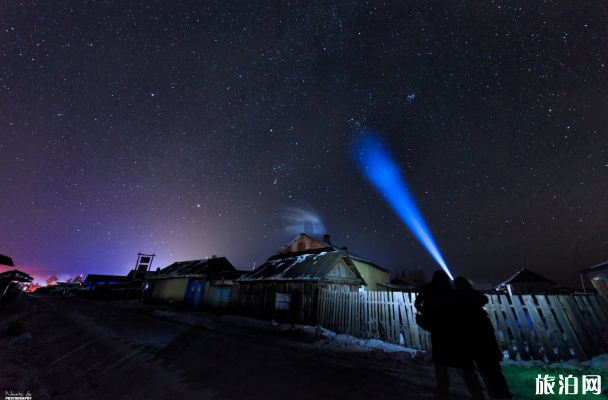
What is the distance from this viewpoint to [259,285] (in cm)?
1694

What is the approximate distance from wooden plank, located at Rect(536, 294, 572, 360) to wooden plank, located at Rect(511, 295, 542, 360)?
16.8 inches

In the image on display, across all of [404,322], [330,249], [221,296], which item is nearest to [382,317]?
[404,322]

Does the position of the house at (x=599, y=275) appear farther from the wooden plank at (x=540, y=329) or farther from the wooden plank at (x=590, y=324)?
the wooden plank at (x=540, y=329)

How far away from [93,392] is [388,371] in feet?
21.0

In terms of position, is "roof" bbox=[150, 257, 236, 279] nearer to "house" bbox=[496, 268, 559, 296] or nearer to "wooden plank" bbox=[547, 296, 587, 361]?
"wooden plank" bbox=[547, 296, 587, 361]

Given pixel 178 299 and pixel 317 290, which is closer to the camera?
pixel 317 290

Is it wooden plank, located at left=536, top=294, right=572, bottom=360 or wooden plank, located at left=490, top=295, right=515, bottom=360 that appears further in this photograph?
wooden plank, located at left=490, top=295, right=515, bottom=360

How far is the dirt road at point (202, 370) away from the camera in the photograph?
452 centimetres

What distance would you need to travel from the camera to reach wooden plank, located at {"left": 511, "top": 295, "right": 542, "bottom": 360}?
6.51 metres

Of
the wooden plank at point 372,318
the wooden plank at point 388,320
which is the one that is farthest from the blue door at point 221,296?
the wooden plank at point 388,320

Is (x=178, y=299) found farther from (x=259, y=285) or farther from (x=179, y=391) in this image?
(x=179, y=391)

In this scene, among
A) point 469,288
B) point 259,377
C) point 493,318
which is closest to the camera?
point 469,288

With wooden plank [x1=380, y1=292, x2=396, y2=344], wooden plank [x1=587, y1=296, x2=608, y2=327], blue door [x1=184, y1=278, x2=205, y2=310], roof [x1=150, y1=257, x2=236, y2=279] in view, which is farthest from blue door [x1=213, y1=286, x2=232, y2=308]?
wooden plank [x1=587, y1=296, x2=608, y2=327]

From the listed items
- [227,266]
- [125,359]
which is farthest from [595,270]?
[227,266]
